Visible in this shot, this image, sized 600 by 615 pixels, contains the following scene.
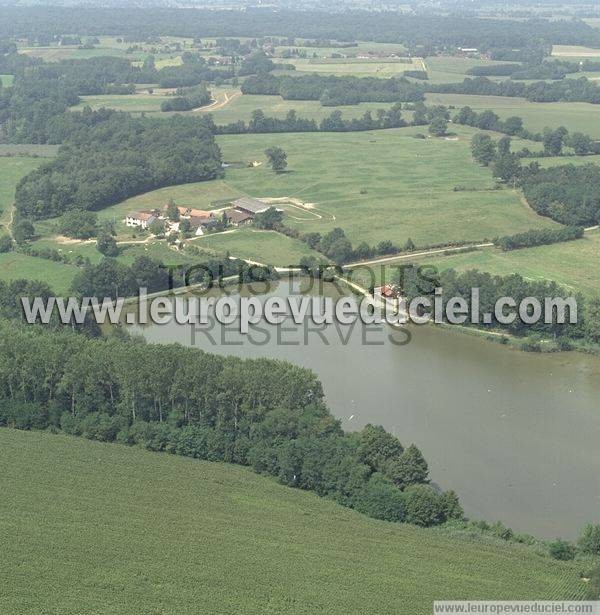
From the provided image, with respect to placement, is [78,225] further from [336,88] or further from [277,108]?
[336,88]

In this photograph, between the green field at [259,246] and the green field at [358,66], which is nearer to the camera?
the green field at [259,246]

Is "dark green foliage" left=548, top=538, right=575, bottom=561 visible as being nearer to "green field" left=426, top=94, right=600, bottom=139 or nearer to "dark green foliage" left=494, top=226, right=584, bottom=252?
"dark green foliage" left=494, top=226, right=584, bottom=252

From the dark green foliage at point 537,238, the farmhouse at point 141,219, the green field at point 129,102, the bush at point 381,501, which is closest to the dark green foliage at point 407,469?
the bush at point 381,501

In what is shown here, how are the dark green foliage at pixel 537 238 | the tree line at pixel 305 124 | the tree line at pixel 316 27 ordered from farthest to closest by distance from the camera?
the tree line at pixel 316 27 → the tree line at pixel 305 124 → the dark green foliage at pixel 537 238

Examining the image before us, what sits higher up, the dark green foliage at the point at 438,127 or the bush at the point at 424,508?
the dark green foliage at the point at 438,127

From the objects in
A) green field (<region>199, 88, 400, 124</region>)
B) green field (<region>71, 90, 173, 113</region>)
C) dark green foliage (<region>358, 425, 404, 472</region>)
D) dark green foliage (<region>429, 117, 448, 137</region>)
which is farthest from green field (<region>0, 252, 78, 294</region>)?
green field (<region>71, 90, 173, 113</region>)

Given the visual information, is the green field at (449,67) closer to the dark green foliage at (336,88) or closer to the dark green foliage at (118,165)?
the dark green foliage at (336,88)
